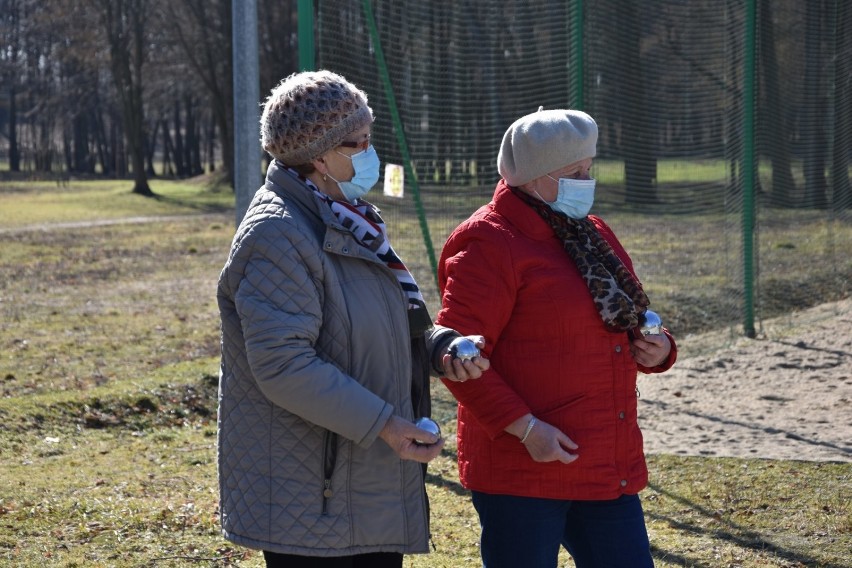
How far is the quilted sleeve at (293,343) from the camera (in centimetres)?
262

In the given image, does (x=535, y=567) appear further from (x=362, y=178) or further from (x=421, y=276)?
(x=421, y=276)

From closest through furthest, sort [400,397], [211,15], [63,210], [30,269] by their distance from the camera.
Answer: [400,397] → [30,269] → [63,210] → [211,15]

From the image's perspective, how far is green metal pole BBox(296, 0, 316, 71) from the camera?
623cm

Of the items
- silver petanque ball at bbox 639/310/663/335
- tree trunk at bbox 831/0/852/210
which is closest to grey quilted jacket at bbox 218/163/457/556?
silver petanque ball at bbox 639/310/663/335

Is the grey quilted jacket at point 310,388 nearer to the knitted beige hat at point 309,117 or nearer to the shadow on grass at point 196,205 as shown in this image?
the knitted beige hat at point 309,117

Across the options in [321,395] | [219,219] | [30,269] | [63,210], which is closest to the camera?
[321,395]

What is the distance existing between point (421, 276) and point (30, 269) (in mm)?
6947

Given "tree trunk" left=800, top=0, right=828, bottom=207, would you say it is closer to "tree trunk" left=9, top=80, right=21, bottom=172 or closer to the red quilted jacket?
the red quilted jacket

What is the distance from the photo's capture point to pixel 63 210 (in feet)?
109

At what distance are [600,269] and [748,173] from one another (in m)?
6.83

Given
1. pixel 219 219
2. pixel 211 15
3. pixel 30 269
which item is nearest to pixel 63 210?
pixel 219 219

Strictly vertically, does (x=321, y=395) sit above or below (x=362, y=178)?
below

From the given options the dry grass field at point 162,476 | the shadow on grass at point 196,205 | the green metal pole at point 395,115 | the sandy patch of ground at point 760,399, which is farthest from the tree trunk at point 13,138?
the sandy patch of ground at point 760,399

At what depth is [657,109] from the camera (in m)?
10.7
